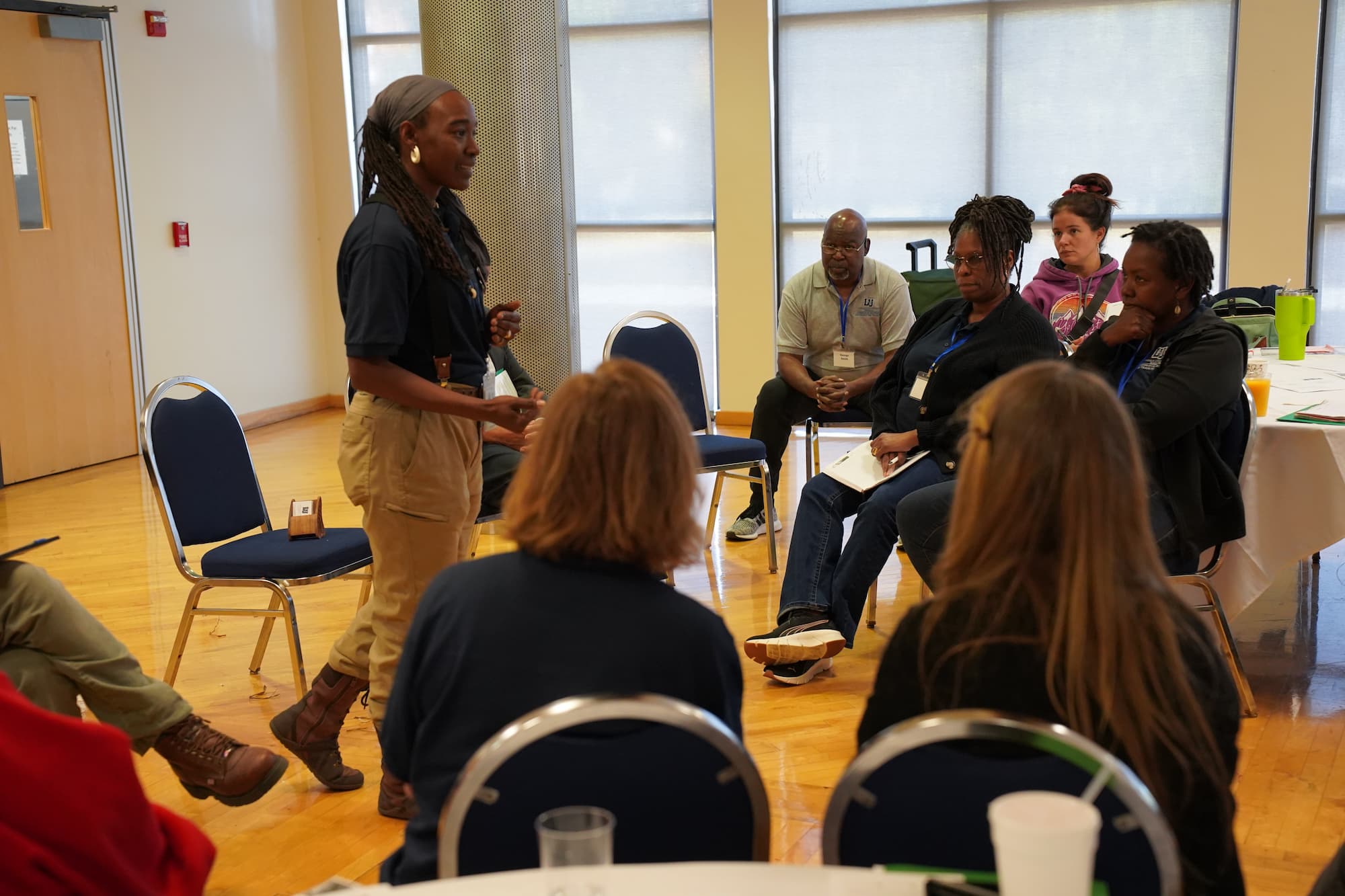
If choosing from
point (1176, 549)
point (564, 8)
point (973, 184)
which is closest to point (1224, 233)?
point (973, 184)

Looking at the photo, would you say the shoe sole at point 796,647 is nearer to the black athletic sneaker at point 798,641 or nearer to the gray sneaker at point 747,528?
the black athletic sneaker at point 798,641

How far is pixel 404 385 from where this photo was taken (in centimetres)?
276

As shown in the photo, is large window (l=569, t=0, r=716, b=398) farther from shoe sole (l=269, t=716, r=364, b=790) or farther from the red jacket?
the red jacket

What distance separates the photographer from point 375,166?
9.46 ft

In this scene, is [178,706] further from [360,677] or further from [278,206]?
[278,206]

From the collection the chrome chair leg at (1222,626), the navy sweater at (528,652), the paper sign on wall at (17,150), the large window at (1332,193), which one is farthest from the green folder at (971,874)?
the paper sign on wall at (17,150)

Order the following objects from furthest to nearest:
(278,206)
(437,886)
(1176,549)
Answer: (278,206) → (1176,549) → (437,886)

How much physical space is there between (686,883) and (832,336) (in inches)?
168

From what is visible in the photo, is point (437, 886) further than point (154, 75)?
No

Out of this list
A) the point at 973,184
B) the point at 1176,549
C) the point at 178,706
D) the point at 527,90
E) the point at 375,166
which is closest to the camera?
the point at 178,706

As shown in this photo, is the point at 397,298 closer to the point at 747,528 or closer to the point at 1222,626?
the point at 1222,626

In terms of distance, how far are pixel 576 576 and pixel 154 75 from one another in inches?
275

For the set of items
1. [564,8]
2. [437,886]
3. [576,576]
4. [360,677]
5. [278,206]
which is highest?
[564,8]

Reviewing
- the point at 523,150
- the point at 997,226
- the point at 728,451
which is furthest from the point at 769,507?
the point at 523,150
